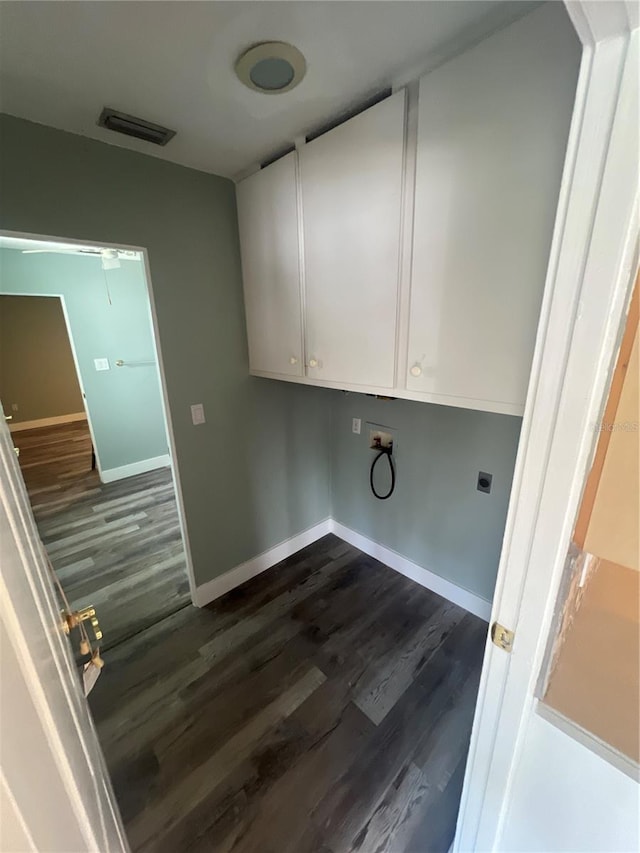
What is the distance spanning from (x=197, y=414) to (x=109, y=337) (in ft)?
8.77

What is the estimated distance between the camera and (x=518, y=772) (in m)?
0.82

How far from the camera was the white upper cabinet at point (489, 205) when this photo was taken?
34.5 inches

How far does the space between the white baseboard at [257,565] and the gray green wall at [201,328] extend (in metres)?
0.06

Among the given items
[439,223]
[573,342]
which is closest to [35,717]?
[573,342]

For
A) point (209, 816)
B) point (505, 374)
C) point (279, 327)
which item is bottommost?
point (209, 816)

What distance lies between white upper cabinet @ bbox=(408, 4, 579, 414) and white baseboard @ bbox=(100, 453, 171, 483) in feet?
11.9

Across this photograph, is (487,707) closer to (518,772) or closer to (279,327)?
(518,772)

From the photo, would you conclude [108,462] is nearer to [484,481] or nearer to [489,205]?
[484,481]

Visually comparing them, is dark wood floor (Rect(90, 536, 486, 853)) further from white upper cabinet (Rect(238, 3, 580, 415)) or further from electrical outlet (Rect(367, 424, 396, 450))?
white upper cabinet (Rect(238, 3, 580, 415))

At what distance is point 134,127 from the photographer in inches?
52.4

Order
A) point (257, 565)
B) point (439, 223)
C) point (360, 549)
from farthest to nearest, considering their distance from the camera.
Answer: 1. point (360, 549)
2. point (257, 565)
3. point (439, 223)

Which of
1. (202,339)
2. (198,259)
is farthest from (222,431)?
(198,259)

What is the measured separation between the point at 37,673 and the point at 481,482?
188cm

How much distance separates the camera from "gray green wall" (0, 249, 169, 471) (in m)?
3.40
